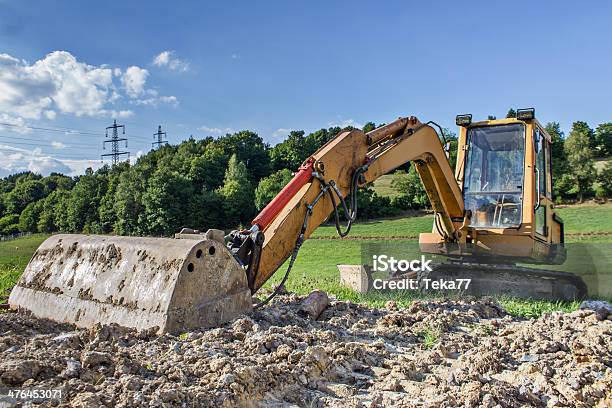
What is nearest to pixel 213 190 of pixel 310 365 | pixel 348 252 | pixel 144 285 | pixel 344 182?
pixel 348 252

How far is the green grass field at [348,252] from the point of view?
23.5ft

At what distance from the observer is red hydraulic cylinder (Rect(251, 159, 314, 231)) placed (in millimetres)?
4719

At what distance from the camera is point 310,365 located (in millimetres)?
3268

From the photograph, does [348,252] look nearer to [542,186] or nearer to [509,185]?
[542,186]

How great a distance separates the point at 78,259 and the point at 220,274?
Answer: 171 centimetres

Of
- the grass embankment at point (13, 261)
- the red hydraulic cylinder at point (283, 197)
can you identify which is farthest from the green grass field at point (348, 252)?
the red hydraulic cylinder at point (283, 197)

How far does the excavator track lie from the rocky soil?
2585 millimetres

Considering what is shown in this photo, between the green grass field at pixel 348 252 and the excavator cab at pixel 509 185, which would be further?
the excavator cab at pixel 509 185

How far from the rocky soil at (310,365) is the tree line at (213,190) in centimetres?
2833

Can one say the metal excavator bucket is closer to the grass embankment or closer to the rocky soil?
the rocky soil

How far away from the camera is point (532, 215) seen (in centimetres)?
741

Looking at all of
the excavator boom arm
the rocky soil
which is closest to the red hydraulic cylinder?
the excavator boom arm

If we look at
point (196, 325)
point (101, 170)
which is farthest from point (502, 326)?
point (101, 170)

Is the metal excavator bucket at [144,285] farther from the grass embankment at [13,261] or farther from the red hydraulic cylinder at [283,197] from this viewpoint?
the grass embankment at [13,261]
